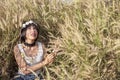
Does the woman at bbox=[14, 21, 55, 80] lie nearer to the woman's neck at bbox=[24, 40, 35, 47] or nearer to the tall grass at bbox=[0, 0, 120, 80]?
the woman's neck at bbox=[24, 40, 35, 47]

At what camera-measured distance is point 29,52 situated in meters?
4.42

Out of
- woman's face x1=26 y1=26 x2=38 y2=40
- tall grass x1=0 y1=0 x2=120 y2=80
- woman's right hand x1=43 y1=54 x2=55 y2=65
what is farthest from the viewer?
woman's face x1=26 y1=26 x2=38 y2=40

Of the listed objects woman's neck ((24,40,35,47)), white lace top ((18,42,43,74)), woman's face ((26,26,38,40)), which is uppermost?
woman's face ((26,26,38,40))

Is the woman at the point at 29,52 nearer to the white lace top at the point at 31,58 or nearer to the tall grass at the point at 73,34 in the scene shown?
the white lace top at the point at 31,58

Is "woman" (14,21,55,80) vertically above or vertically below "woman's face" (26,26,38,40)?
below

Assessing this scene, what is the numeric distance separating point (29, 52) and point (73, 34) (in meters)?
0.73

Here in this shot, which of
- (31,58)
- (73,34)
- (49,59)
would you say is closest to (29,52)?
Result: (31,58)

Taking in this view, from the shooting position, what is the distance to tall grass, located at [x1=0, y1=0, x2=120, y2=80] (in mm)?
3616

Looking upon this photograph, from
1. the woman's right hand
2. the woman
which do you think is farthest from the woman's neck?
the woman's right hand

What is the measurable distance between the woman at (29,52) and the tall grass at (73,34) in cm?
13

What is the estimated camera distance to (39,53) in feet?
14.5

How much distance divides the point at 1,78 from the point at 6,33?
545mm

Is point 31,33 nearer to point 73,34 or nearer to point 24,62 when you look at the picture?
point 24,62

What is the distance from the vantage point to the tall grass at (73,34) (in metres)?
3.62
